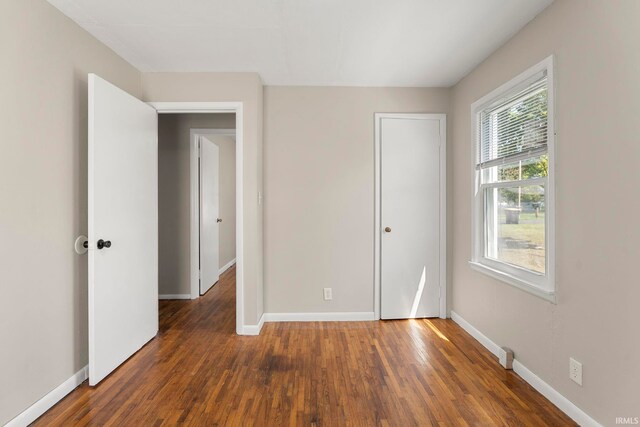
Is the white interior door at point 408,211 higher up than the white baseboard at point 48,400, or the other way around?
the white interior door at point 408,211

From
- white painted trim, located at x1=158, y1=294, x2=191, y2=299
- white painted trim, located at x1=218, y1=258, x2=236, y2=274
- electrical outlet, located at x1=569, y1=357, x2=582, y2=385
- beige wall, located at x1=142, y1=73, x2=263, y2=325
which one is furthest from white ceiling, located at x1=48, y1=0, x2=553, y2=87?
white painted trim, located at x1=218, y1=258, x2=236, y2=274

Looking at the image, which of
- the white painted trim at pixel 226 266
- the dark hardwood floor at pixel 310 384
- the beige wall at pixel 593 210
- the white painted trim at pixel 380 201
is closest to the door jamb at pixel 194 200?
the dark hardwood floor at pixel 310 384

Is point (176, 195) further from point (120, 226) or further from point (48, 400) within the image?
point (48, 400)

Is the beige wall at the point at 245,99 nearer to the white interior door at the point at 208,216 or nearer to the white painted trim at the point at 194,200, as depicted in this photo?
the white painted trim at the point at 194,200

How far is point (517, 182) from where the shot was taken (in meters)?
2.60

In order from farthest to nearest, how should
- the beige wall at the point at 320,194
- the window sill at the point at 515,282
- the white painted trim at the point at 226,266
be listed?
the white painted trim at the point at 226,266 < the beige wall at the point at 320,194 < the window sill at the point at 515,282

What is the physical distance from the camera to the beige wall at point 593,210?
5.41ft

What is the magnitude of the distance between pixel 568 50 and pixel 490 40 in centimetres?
70

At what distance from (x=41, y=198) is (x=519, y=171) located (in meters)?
3.09

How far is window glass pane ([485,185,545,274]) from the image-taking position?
2.40 m

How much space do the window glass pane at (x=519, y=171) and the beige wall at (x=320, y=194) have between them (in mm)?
1099

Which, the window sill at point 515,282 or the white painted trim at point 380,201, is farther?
the white painted trim at point 380,201

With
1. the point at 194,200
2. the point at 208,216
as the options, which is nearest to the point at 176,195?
the point at 194,200

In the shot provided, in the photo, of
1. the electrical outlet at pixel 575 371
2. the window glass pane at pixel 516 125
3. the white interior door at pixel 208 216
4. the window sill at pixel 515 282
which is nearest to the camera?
the electrical outlet at pixel 575 371
